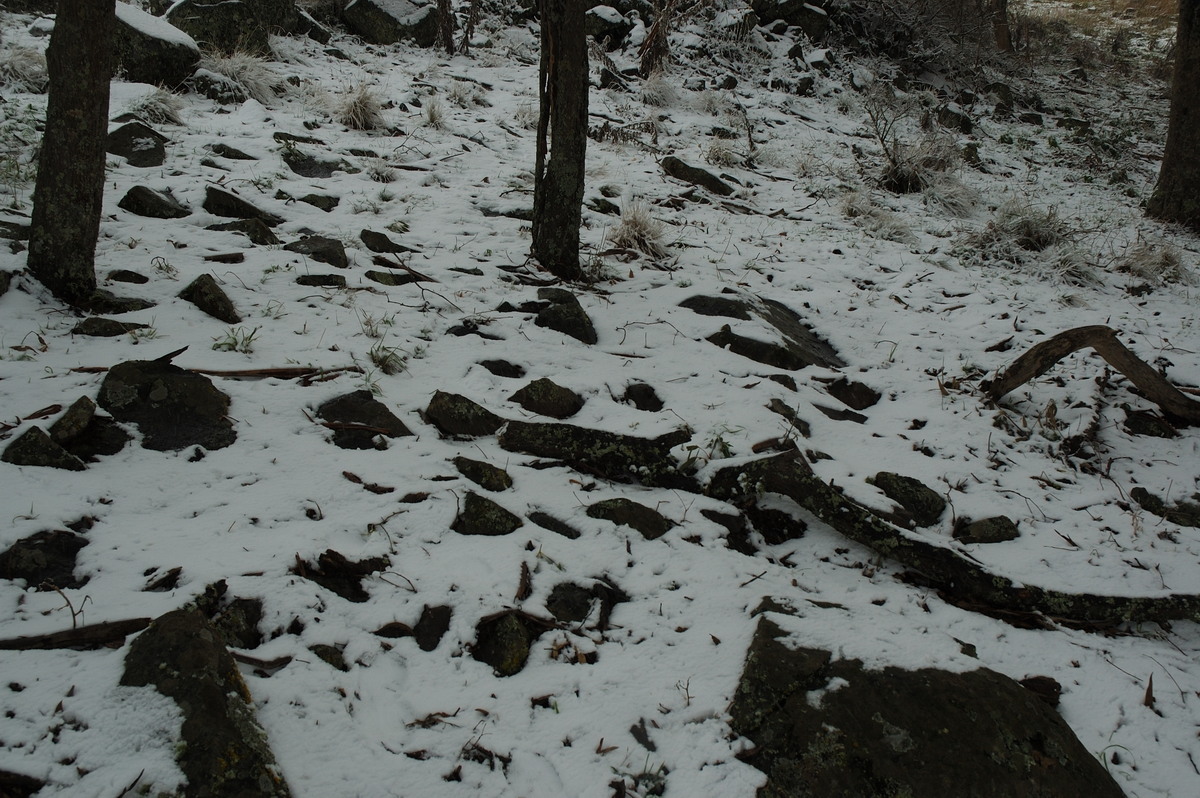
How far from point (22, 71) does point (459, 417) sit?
22.1 ft

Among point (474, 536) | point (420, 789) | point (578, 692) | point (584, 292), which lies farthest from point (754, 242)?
point (420, 789)

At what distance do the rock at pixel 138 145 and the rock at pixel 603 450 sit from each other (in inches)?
182

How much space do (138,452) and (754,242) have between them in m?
5.16

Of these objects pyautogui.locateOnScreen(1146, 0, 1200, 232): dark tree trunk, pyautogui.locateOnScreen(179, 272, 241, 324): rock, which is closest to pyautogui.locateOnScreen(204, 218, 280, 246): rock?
pyautogui.locateOnScreen(179, 272, 241, 324): rock

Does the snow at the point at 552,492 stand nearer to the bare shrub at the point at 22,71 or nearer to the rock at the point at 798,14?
the bare shrub at the point at 22,71

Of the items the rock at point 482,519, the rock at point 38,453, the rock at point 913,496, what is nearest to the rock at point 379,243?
the rock at point 38,453

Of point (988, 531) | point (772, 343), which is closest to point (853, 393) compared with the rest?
point (772, 343)

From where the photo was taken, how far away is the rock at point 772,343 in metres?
4.25

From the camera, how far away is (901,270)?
19.3 ft

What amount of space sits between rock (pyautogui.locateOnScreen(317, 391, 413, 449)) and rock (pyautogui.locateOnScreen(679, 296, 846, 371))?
2.14 m

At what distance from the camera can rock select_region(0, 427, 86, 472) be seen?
2.49m

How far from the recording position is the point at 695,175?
297 inches

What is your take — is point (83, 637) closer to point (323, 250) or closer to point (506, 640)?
point (506, 640)

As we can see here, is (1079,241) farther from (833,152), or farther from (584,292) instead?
(584,292)
